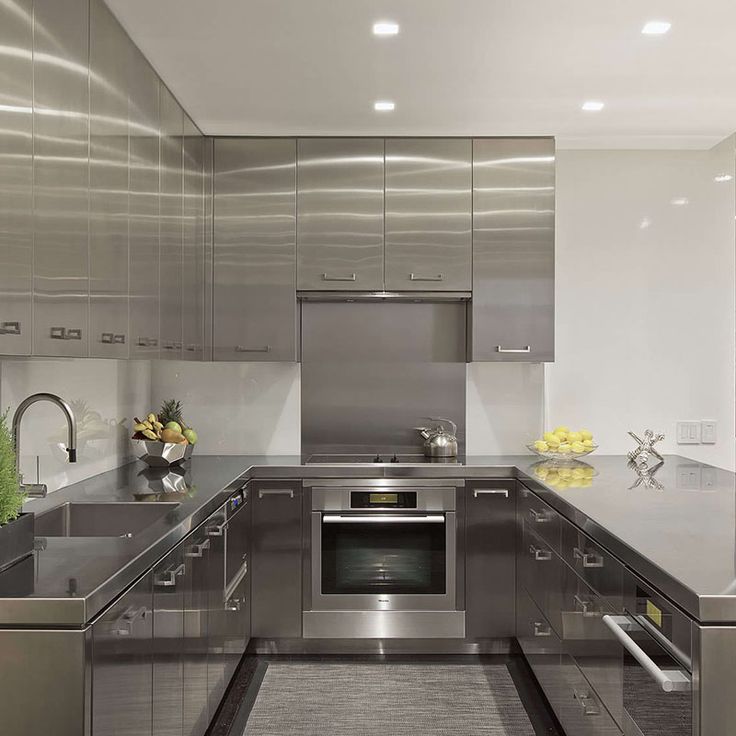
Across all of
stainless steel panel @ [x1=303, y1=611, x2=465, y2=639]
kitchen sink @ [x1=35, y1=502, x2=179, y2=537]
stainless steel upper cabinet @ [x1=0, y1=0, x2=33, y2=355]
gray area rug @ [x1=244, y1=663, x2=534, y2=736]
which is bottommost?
gray area rug @ [x1=244, y1=663, x2=534, y2=736]

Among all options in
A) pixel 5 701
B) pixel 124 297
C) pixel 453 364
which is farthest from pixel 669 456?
pixel 5 701

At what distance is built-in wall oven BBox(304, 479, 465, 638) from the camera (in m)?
3.96

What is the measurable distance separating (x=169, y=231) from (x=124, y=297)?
743 millimetres

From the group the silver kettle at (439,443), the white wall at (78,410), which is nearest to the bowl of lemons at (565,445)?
the silver kettle at (439,443)

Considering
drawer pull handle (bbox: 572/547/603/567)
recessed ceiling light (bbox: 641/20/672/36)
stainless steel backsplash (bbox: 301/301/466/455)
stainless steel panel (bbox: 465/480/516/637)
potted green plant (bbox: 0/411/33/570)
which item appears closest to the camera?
potted green plant (bbox: 0/411/33/570)

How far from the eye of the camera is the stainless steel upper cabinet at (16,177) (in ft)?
6.07

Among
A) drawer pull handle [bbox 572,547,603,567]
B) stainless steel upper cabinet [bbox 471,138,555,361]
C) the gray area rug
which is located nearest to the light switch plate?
stainless steel upper cabinet [bbox 471,138,555,361]

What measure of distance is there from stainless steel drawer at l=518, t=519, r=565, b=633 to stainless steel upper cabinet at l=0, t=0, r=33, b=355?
2034 mm

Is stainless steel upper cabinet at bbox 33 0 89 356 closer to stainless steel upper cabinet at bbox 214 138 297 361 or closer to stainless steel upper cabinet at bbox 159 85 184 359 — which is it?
stainless steel upper cabinet at bbox 159 85 184 359

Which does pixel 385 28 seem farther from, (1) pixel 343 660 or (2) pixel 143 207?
(1) pixel 343 660

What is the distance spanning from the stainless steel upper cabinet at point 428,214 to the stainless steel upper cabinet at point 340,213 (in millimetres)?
73

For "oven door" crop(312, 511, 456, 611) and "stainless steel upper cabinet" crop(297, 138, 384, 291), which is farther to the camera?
"stainless steel upper cabinet" crop(297, 138, 384, 291)

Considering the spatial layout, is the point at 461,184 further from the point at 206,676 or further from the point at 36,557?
the point at 36,557

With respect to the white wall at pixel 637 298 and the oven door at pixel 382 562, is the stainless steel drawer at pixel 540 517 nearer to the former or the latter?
the oven door at pixel 382 562
